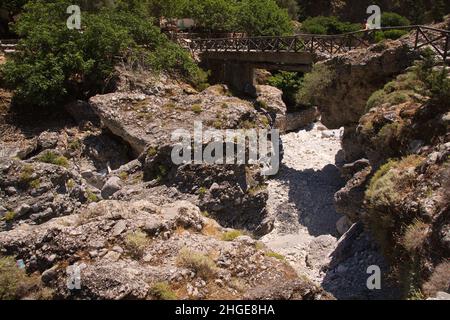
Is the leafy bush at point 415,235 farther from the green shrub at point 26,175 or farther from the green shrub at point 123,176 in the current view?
the green shrub at point 26,175

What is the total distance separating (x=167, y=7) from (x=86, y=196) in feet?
73.2

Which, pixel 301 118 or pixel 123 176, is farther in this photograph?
pixel 301 118

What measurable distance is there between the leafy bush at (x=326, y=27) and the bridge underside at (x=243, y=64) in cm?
1397

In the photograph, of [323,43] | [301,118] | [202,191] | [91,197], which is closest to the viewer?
[202,191]

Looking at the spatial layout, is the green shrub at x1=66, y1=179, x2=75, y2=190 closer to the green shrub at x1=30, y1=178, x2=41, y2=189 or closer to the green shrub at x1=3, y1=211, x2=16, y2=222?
the green shrub at x1=30, y1=178, x2=41, y2=189

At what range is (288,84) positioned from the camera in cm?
3388

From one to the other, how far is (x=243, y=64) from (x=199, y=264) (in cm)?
2353

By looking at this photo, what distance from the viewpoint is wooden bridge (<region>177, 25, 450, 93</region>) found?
59.5 feet

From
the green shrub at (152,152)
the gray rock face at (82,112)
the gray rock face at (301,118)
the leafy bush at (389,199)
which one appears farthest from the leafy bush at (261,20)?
the leafy bush at (389,199)

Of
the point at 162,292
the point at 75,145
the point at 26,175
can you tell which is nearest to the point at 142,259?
the point at 162,292

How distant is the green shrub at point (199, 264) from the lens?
7.73 m

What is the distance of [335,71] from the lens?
2130cm

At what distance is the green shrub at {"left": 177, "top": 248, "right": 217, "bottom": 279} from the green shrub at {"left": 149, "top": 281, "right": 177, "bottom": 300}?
66cm

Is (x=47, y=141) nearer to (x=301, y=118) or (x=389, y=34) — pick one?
(x=301, y=118)
